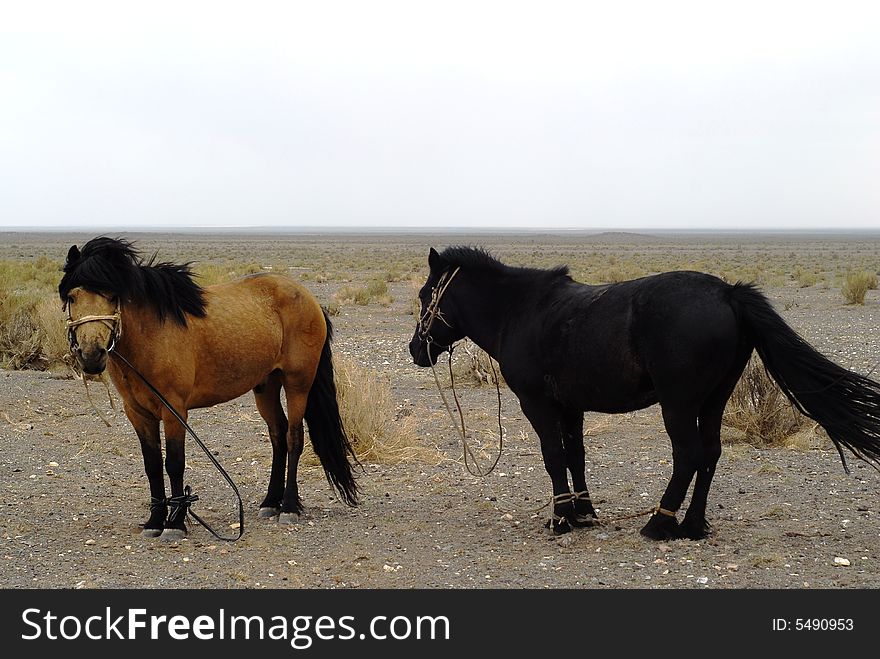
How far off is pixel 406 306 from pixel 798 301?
36.9 feet

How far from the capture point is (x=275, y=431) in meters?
7.10

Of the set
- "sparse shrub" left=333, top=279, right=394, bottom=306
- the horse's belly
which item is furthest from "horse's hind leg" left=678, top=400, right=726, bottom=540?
"sparse shrub" left=333, top=279, right=394, bottom=306

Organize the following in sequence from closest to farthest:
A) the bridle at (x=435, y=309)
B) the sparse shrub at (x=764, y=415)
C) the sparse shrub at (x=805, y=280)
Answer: the bridle at (x=435, y=309) < the sparse shrub at (x=764, y=415) < the sparse shrub at (x=805, y=280)

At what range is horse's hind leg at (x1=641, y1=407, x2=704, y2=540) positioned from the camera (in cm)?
566

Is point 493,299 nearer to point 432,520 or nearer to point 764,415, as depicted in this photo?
point 432,520

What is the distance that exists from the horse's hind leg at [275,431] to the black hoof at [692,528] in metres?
3.00

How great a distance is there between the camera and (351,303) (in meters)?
25.9

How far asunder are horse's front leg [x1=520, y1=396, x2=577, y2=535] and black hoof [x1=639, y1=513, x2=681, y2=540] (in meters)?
0.57

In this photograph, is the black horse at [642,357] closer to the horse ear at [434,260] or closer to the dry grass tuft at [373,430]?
the horse ear at [434,260]

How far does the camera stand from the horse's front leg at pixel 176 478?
612cm

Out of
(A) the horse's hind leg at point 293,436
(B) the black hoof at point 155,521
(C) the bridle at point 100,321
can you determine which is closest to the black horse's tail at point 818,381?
(A) the horse's hind leg at point 293,436

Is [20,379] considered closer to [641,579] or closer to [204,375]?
[204,375]

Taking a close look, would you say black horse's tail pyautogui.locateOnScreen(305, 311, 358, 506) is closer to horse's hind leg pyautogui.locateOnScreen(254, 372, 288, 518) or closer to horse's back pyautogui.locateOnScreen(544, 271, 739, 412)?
horse's hind leg pyautogui.locateOnScreen(254, 372, 288, 518)

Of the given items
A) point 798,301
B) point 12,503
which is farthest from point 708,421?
point 798,301
